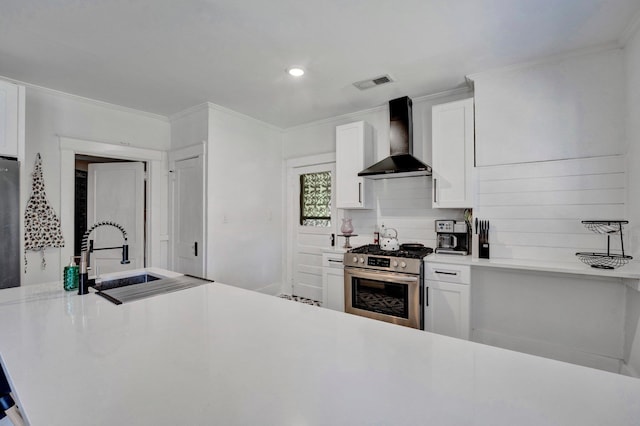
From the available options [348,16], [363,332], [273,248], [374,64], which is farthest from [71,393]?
[273,248]

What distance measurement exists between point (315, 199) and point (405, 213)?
1.36m

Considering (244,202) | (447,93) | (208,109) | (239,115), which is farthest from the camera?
(244,202)

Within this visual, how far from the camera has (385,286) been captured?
9.65 feet

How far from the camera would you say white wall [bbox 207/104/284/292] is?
363cm

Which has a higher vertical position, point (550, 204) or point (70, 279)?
point (550, 204)

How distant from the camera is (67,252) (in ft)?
10.6

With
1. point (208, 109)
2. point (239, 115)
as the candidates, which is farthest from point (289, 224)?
point (208, 109)

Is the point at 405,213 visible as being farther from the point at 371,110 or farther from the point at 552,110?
the point at 552,110

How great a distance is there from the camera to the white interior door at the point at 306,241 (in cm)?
425

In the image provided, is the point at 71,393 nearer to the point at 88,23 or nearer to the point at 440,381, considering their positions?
the point at 440,381

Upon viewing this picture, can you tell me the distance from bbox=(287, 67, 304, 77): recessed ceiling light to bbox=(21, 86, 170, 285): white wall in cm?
223

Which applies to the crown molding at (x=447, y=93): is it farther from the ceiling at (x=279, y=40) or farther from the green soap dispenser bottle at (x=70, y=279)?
the green soap dispenser bottle at (x=70, y=279)

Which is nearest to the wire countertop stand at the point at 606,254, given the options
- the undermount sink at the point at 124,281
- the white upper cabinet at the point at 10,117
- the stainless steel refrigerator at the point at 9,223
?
the undermount sink at the point at 124,281

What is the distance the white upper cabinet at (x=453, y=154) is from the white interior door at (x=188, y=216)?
8.64 feet
